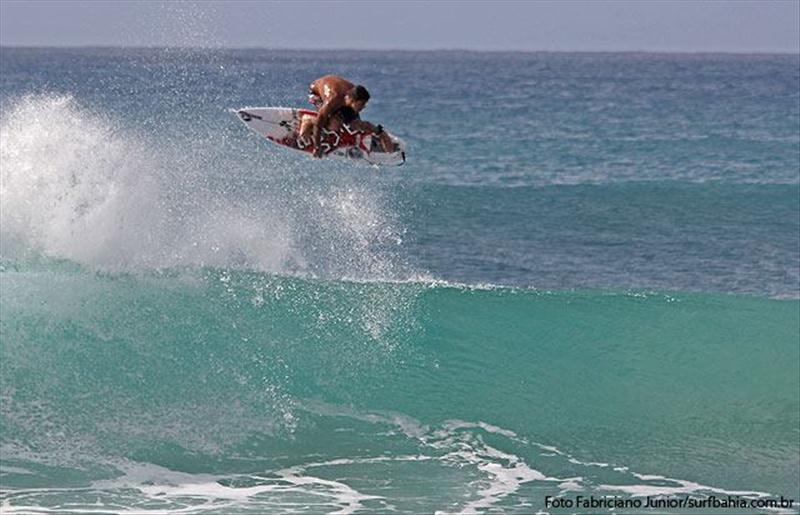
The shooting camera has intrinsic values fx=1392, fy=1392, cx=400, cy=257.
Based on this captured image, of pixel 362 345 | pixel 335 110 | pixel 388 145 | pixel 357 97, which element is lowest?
pixel 362 345

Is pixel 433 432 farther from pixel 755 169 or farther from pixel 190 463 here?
pixel 755 169

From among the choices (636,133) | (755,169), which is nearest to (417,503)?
(755,169)

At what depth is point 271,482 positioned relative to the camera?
15.4 meters

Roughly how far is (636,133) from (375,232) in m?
27.4

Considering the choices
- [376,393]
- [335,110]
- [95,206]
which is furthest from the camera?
[95,206]

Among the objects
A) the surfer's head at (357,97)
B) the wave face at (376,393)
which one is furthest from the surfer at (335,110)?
the wave face at (376,393)

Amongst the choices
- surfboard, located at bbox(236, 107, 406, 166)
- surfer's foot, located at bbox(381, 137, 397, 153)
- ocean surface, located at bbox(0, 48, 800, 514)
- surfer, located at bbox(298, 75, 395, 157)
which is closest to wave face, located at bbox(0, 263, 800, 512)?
ocean surface, located at bbox(0, 48, 800, 514)

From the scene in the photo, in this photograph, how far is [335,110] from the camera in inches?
737

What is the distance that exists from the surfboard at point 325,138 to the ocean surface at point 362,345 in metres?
2.35

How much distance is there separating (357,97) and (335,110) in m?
0.55

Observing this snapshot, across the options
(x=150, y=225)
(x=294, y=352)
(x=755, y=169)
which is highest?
(x=755, y=169)

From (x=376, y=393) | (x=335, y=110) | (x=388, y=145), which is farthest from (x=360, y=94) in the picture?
(x=376, y=393)

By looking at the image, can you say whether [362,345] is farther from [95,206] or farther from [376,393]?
[95,206]

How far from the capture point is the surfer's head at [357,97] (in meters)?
18.2
